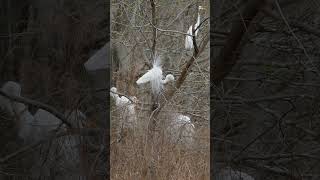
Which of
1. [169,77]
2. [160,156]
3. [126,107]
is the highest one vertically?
[169,77]

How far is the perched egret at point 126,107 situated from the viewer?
72.4 inches

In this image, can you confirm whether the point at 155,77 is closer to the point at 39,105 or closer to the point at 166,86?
the point at 166,86

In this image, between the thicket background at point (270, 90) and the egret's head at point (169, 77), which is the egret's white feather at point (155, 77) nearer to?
the egret's head at point (169, 77)

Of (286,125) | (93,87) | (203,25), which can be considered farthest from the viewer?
(203,25)

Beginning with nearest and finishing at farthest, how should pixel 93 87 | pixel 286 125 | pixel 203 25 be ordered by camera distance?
pixel 286 125
pixel 93 87
pixel 203 25

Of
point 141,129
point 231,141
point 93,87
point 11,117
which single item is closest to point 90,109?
point 93,87

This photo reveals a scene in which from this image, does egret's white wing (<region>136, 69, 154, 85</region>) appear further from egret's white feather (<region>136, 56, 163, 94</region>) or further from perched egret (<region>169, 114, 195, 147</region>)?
perched egret (<region>169, 114, 195, 147</region>)

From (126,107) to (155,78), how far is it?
5.4 inches

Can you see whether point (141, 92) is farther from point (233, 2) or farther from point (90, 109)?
point (233, 2)

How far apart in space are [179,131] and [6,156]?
82cm

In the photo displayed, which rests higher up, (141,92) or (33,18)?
(33,18)

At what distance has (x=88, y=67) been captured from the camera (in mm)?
1106

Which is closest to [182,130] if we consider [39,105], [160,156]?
[160,156]

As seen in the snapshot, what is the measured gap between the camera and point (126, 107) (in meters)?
1.85
